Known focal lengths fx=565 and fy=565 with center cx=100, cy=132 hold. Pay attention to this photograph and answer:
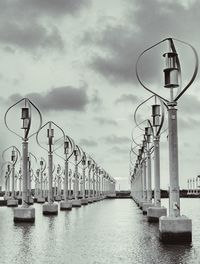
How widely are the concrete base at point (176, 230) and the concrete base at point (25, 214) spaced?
14463 mm

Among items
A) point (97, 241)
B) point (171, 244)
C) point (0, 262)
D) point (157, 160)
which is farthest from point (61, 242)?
point (157, 160)

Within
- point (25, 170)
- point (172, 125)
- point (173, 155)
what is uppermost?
point (172, 125)

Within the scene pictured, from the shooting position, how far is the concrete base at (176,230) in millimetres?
21266

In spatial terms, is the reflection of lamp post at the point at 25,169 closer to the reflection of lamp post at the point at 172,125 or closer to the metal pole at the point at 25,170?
the metal pole at the point at 25,170

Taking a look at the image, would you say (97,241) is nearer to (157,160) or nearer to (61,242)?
(61,242)

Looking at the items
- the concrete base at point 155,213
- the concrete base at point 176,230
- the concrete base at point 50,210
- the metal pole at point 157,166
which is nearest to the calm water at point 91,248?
the concrete base at point 176,230

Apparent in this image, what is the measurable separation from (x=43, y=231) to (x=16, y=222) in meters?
7.54

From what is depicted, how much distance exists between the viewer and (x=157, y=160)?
33750 millimetres

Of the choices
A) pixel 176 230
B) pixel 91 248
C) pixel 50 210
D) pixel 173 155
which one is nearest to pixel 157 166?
pixel 173 155

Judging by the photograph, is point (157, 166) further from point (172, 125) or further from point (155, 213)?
point (172, 125)

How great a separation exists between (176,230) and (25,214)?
15.2 m

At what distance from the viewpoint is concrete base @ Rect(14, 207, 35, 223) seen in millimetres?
34406

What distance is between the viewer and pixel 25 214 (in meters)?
34.5

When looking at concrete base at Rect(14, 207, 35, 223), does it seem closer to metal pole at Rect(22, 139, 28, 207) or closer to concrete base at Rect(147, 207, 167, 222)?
metal pole at Rect(22, 139, 28, 207)
